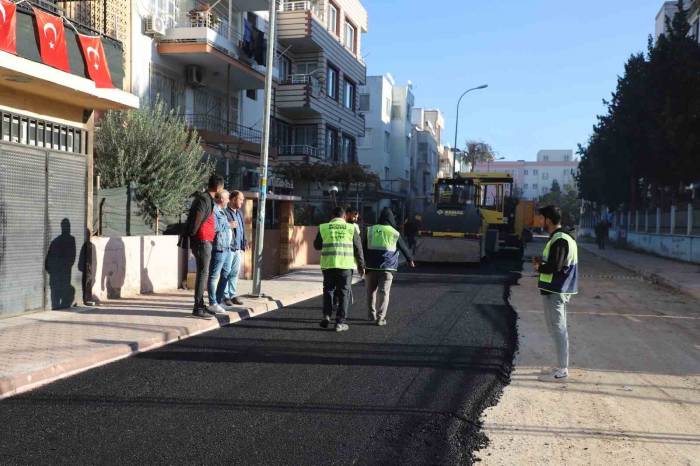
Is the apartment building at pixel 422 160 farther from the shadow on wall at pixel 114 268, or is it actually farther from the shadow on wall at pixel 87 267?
the shadow on wall at pixel 87 267

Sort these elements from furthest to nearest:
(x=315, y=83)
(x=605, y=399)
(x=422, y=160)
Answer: (x=422, y=160) < (x=315, y=83) < (x=605, y=399)

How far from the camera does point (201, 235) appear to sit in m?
8.82

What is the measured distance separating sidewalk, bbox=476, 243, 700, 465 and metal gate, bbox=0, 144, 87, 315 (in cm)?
672

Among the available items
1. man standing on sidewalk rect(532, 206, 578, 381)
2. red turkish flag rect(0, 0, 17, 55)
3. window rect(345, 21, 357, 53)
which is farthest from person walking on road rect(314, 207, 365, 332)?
window rect(345, 21, 357, 53)

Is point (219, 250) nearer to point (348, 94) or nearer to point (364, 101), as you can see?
point (348, 94)

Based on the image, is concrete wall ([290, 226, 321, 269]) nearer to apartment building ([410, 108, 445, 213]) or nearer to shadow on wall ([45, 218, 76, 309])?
shadow on wall ([45, 218, 76, 309])

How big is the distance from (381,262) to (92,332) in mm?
4063

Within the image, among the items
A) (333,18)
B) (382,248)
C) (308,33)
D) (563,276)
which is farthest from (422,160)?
(563,276)

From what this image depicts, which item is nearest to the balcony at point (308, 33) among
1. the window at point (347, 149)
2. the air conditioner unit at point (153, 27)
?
the window at point (347, 149)

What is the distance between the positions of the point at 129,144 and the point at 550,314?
31.2 feet

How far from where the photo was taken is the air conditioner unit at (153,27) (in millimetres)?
18234

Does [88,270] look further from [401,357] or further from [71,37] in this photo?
[401,357]

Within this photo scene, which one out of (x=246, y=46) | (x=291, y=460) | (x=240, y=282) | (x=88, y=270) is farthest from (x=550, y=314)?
(x=246, y=46)

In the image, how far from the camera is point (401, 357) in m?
7.03
